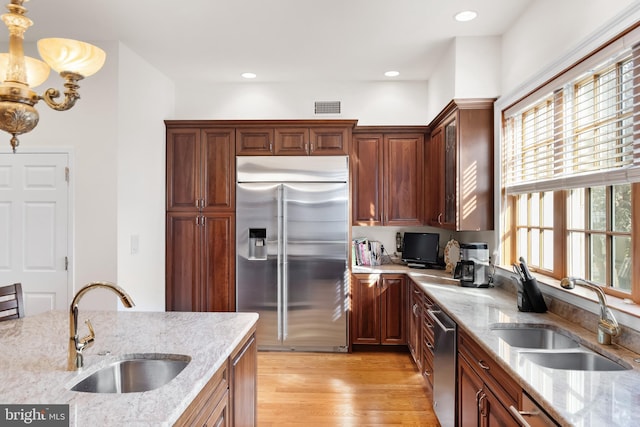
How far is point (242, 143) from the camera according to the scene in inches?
157

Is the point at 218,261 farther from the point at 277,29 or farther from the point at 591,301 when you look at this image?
the point at 591,301

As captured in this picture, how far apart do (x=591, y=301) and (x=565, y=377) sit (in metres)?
0.71

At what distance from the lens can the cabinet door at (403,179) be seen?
409 cm

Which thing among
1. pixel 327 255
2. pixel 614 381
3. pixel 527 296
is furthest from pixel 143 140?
pixel 614 381

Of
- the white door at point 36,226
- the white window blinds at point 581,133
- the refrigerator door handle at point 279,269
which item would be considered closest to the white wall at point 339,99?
the refrigerator door handle at point 279,269

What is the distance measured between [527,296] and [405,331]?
1797mm

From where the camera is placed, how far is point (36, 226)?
3.21 m

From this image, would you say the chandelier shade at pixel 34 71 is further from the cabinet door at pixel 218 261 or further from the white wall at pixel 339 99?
the white wall at pixel 339 99

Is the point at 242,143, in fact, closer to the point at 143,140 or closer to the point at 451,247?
the point at 143,140

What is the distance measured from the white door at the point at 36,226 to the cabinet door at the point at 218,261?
4.04 ft

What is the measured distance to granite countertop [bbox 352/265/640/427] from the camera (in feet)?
3.65

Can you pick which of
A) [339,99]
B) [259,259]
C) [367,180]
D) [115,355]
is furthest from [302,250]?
[115,355]

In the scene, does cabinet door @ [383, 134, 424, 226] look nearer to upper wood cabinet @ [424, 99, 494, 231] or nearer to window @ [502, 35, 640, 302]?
upper wood cabinet @ [424, 99, 494, 231]

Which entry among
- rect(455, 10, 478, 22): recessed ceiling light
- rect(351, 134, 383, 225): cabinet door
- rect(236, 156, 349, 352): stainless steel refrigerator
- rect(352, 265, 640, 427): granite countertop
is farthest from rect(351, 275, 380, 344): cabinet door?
rect(455, 10, 478, 22): recessed ceiling light
